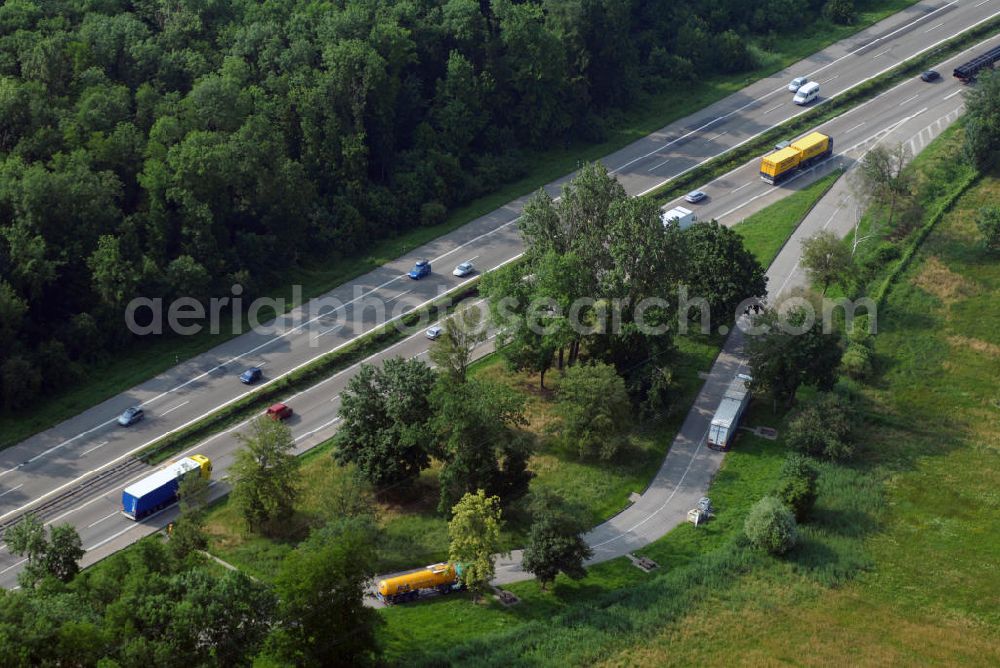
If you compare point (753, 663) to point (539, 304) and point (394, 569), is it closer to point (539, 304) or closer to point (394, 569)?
point (394, 569)

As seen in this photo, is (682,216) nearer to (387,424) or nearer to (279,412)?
(387,424)

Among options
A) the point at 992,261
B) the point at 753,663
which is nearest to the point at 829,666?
the point at 753,663

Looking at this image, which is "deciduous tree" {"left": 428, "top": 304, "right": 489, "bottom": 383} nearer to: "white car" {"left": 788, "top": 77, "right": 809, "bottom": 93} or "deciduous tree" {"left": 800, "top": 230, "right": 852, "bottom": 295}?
"deciduous tree" {"left": 800, "top": 230, "right": 852, "bottom": 295}

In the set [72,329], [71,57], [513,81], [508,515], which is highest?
[71,57]

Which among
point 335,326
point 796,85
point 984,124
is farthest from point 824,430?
point 796,85

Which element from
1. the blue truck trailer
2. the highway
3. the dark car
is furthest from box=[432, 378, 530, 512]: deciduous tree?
the dark car

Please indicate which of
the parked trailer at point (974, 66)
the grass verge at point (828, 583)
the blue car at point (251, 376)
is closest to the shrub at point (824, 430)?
the grass verge at point (828, 583)

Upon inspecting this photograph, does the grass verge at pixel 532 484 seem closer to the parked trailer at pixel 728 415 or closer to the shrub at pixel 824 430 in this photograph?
the parked trailer at pixel 728 415

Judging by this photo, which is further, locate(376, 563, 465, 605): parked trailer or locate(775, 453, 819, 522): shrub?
locate(775, 453, 819, 522): shrub
